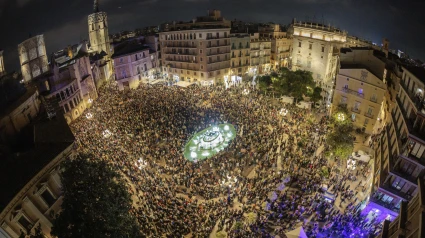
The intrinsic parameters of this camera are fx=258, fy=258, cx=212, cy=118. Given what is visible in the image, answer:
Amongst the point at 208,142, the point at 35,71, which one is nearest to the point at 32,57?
the point at 35,71

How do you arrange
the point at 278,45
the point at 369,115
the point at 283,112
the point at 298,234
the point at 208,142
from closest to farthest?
1. the point at 298,234
2. the point at 208,142
3. the point at 369,115
4. the point at 283,112
5. the point at 278,45

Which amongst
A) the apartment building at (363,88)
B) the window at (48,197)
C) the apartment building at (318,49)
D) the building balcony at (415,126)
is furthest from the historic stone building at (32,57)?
the apartment building at (318,49)

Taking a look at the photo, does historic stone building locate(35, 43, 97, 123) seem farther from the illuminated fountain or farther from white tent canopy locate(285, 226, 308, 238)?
white tent canopy locate(285, 226, 308, 238)

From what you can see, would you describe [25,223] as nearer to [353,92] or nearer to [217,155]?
[217,155]

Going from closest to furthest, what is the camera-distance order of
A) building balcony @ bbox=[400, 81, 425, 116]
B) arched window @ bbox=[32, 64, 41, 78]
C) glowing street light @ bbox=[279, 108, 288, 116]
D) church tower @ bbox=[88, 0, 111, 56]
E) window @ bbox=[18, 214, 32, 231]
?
window @ bbox=[18, 214, 32, 231], building balcony @ bbox=[400, 81, 425, 116], arched window @ bbox=[32, 64, 41, 78], glowing street light @ bbox=[279, 108, 288, 116], church tower @ bbox=[88, 0, 111, 56]

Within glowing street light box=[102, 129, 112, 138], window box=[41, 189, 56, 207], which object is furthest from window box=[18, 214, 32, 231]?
glowing street light box=[102, 129, 112, 138]

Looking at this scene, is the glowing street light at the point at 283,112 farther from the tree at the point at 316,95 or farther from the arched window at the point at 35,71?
the arched window at the point at 35,71
